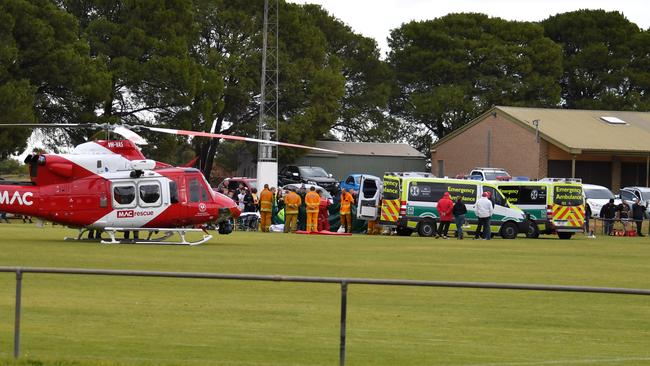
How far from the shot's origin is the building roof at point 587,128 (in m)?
70.4

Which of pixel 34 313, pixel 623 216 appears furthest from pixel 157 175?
pixel 623 216

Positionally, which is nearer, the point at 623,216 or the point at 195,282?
the point at 195,282

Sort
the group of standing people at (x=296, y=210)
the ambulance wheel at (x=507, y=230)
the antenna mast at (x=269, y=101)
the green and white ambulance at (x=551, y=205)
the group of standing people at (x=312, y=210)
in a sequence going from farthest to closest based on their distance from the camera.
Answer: the antenna mast at (x=269, y=101) < the green and white ambulance at (x=551, y=205) < the ambulance wheel at (x=507, y=230) < the group of standing people at (x=296, y=210) < the group of standing people at (x=312, y=210)

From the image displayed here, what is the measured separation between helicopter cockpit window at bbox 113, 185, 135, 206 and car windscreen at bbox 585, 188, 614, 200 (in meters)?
30.8

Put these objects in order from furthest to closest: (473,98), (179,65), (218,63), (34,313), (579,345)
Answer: (473,98), (218,63), (179,65), (34,313), (579,345)

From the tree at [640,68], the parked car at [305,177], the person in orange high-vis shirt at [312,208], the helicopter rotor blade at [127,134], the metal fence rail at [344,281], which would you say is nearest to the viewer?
the metal fence rail at [344,281]

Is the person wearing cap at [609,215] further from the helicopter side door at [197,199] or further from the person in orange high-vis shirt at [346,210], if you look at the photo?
the helicopter side door at [197,199]

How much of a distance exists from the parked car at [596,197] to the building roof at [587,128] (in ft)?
33.8

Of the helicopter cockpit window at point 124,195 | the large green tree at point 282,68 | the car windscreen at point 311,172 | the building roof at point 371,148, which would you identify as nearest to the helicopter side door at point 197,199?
the helicopter cockpit window at point 124,195

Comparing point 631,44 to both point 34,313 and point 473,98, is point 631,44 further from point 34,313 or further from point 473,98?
point 34,313

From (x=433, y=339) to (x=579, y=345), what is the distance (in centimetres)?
161

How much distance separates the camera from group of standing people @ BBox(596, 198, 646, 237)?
2023 inches

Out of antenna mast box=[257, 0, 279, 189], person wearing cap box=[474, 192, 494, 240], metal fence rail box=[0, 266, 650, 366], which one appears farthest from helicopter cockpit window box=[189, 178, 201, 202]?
antenna mast box=[257, 0, 279, 189]

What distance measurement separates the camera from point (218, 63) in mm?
77812
